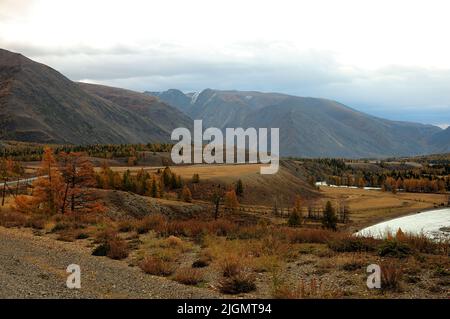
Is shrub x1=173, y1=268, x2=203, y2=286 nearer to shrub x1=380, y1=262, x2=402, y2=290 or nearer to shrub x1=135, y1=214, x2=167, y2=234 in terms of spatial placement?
shrub x1=380, y1=262, x2=402, y2=290

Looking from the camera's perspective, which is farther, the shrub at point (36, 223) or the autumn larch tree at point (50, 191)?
the autumn larch tree at point (50, 191)

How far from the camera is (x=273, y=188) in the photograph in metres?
162

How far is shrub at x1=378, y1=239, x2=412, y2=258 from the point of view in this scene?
1823cm

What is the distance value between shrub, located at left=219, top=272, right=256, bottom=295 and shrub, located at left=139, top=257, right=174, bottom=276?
2472 mm

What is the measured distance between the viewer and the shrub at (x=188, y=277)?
15.4 m

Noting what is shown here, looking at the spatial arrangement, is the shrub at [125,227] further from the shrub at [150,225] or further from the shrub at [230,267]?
the shrub at [230,267]

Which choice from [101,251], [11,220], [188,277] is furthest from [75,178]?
[188,277]

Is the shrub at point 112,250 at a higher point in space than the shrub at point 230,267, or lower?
lower

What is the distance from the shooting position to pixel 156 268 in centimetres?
1684

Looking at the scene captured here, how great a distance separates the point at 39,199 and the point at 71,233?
29.9m

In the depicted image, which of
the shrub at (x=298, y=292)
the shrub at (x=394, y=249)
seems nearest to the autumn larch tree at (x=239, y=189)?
the shrub at (x=394, y=249)

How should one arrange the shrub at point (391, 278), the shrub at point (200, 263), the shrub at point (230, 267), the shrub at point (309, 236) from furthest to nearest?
the shrub at point (309, 236) → the shrub at point (200, 263) → the shrub at point (230, 267) → the shrub at point (391, 278)

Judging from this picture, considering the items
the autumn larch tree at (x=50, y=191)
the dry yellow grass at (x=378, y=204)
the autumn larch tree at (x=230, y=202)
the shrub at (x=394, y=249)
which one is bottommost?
the dry yellow grass at (x=378, y=204)

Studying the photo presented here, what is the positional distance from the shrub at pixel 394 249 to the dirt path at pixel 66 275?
7.69 meters
